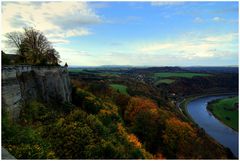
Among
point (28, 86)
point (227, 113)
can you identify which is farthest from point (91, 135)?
point (227, 113)

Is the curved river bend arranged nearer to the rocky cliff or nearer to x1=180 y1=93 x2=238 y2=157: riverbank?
x1=180 y1=93 x2=238 y2=157: riverbank

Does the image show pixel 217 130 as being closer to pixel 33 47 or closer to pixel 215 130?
pixel 215 130

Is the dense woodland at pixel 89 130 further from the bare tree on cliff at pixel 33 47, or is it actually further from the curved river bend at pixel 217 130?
the curved river bend at pixel 217 130

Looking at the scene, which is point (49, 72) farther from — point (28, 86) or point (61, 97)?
point (28, 86)

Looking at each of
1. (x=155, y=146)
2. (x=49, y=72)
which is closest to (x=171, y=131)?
(x=155, y=146)

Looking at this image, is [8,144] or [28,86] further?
[28,86]

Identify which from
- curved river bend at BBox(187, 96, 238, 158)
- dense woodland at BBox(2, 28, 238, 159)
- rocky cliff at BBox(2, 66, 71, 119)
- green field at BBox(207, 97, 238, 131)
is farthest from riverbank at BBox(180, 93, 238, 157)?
rocky cliff at BBox(2, 66, 71, 119)
